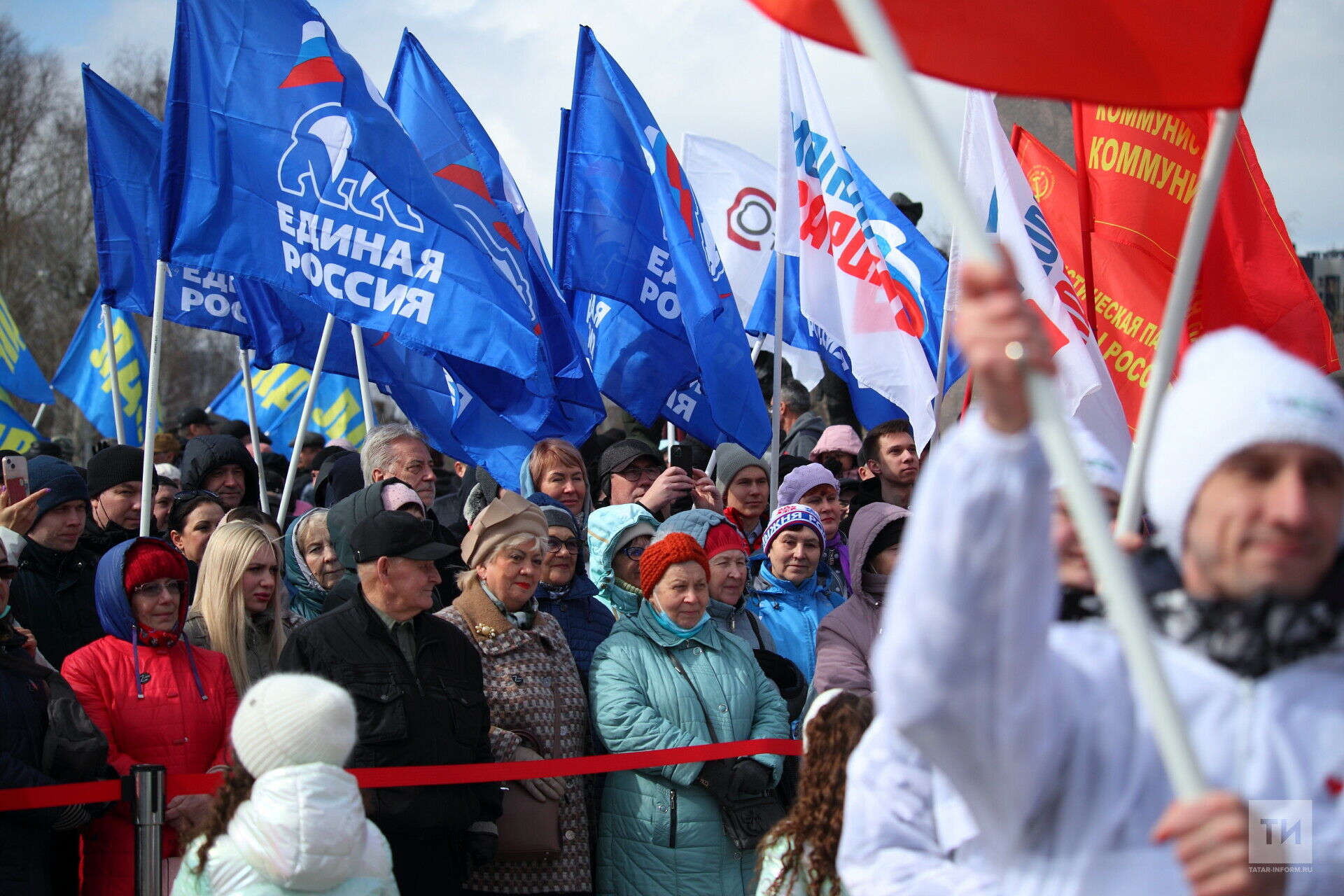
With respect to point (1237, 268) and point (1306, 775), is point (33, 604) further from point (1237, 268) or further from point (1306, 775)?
point (1237, 268)

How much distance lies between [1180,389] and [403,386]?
7139 millimetres

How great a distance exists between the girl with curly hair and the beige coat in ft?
4.76

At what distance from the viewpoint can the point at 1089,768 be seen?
5.87 feet

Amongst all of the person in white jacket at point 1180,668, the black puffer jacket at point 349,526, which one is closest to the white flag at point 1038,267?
the black puffer jacket at point 349,526

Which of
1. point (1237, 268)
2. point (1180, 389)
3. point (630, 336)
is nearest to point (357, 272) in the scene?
point (630, 336)

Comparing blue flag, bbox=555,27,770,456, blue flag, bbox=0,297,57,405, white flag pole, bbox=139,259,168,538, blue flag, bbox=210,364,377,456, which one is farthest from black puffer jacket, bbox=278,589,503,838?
blue flag, bbox=210,364,377,456

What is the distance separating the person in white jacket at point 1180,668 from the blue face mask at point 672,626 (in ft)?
12.5

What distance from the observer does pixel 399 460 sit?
24.4 ft

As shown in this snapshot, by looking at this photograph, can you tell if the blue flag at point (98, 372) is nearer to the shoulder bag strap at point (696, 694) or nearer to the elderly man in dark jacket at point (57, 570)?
the elderly man in dark jacket at point (57, 570)

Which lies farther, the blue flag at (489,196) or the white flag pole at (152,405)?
the blue flag at (489,196)

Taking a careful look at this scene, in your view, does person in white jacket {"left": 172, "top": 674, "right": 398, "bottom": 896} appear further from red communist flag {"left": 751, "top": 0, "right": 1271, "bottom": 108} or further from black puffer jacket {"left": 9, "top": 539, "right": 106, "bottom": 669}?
red communist flag {"left": 751, "top": 0, "right": 1271, "bottom": 108}

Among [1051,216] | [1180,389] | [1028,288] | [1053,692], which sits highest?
[1051,216]

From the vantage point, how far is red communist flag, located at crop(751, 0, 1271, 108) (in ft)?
7.22

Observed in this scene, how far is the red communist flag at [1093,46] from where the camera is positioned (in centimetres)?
220
